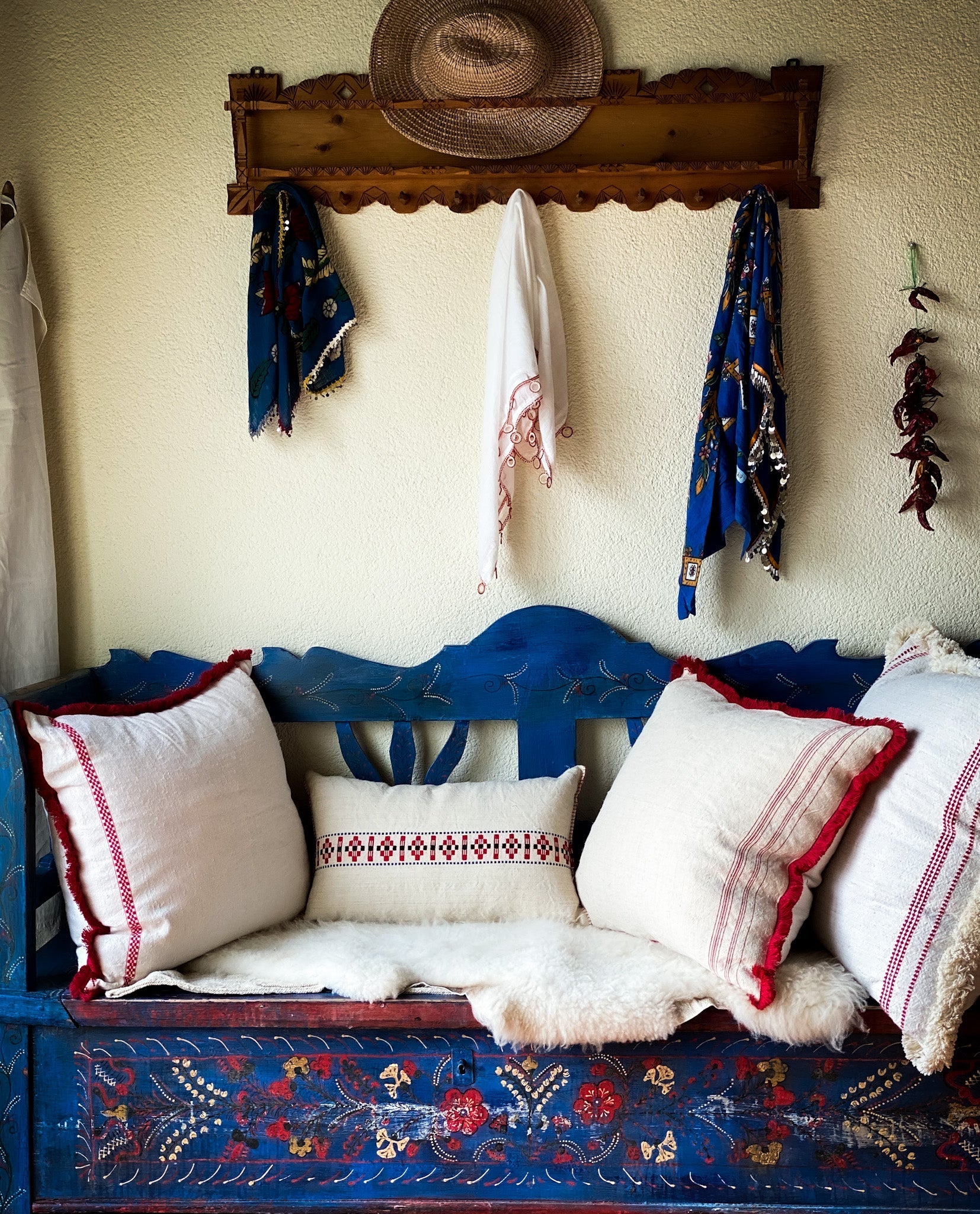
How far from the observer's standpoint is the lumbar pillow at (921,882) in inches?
56.2

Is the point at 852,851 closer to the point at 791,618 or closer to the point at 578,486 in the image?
the point at 791,618

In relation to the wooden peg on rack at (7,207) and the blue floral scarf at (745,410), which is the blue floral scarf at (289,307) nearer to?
the wooden peg on rack at (7,207)

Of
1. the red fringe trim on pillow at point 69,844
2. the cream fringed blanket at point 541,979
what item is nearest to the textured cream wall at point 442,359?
the red fringe trim on pillow at point 69,844

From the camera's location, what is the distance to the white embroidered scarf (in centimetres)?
191

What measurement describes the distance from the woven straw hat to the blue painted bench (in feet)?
4.80

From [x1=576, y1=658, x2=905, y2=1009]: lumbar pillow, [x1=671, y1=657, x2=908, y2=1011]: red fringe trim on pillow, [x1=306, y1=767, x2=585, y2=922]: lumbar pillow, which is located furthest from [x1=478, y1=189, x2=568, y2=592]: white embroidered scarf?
[x1=671, y1=657, x2=908, y2=1011]: red fringe trim on pillow

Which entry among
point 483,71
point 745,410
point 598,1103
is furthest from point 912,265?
point 598,1103

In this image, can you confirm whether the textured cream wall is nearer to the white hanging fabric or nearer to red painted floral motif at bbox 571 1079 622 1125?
the white hanging fabric

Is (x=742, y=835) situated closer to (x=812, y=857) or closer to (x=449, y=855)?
(x=812, y=857)

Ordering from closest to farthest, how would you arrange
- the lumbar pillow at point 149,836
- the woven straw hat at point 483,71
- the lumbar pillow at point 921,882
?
the lumbar pillow at point 921,882 < the lumbar pillow at point 149,836 < the woven straw hat at point 483,71

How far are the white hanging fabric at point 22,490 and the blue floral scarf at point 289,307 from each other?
1.56 feet

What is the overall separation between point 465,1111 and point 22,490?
1.51 m

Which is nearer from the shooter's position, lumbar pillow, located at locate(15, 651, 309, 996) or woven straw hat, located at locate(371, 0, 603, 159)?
lumbar pillow, located at locate(15, 651, 309, 996)

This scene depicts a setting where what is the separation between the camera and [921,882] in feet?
4.86
